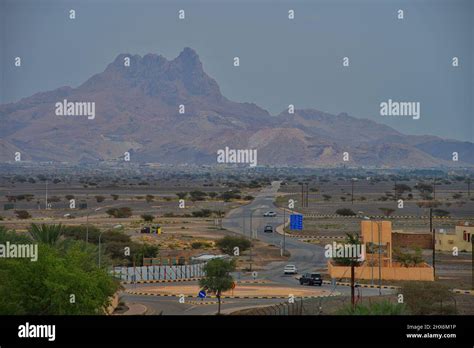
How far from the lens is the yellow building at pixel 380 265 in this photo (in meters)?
47.3

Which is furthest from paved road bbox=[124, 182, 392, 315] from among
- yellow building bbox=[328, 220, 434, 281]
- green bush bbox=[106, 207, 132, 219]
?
green bush bbox=[106, 207, 132, 219]

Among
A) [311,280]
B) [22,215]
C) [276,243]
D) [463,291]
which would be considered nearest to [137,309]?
[311,280]

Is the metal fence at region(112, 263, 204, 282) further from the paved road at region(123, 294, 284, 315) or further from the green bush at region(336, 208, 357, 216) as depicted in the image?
the green bush at region(336, 208, 357, 216)

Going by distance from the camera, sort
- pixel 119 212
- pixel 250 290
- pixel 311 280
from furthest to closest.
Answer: pixel 119 212 < pixel 311 280 < pixel 250 290

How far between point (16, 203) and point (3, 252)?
8382cm

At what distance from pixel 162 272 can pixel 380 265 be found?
12.0 m

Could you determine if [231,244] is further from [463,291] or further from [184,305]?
[184,305]

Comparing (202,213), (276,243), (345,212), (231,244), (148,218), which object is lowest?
(276,243)

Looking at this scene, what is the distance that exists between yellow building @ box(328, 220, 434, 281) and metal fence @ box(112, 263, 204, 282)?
7.68m

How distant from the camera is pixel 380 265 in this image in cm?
4612

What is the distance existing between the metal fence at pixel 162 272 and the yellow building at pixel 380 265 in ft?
25.2

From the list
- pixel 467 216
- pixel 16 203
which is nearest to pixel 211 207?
pixel 16 203
